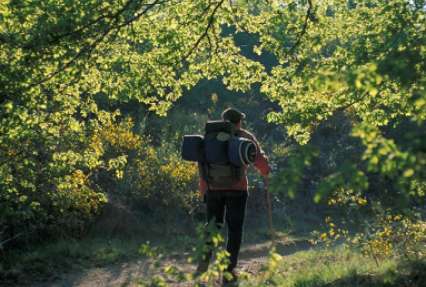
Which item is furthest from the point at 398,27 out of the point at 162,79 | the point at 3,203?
the point at 3,203

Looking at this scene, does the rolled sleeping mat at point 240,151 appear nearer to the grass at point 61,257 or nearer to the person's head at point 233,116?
the person's head at point 233,116

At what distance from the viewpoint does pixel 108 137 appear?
14938mm

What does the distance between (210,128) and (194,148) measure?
316 mm

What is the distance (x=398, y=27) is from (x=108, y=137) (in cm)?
860

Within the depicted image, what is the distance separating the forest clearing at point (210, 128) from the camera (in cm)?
428

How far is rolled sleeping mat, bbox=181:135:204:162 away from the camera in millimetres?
7395

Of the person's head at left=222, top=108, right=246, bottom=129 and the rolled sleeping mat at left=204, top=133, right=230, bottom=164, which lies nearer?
the rolled sleeping mat at left=204, top=133, right=230, bottom=164

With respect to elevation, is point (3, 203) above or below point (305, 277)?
above

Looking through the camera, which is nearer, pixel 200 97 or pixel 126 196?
pixel 126 196

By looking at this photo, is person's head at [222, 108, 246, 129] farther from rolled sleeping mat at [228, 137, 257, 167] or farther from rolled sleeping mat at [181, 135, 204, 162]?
rolled sleeping mat at [228, 137, 257, 167]

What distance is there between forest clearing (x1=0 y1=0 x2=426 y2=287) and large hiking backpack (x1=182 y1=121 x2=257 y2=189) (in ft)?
0.05

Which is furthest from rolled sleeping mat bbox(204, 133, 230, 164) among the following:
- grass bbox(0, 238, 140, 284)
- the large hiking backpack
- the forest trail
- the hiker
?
grass bbox(0, 238, 140, 284)

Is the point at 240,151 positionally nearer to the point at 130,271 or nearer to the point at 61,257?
the point at 130,271

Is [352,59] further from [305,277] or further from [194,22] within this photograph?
[305,277]
